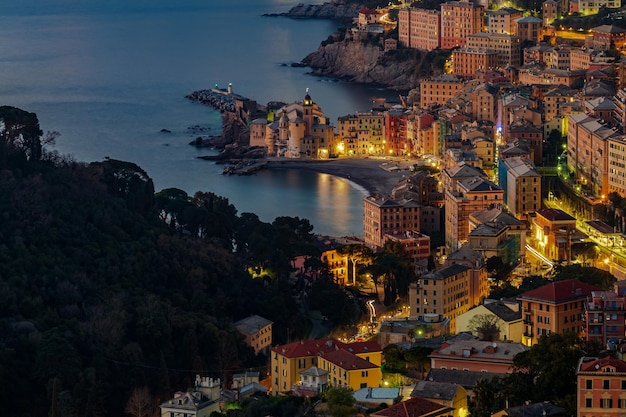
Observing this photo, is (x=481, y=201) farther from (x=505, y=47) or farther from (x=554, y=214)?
(x=505, y=47)

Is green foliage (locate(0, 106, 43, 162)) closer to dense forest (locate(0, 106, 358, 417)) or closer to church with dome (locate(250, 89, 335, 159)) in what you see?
dense forest (locate(0, 106, 358, 417))

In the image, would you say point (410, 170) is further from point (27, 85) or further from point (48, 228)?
point (27, 85)

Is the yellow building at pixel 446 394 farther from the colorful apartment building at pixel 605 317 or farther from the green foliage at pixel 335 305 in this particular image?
the green foliage at pixel 335 305

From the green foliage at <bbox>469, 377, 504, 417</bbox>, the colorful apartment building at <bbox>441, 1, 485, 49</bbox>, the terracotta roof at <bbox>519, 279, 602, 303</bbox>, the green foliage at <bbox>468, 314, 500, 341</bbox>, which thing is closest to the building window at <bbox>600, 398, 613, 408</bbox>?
the green foliage at <bbox>469, 377, 504, 417</bbox>

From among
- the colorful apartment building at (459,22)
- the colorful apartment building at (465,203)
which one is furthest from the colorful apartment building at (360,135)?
the colorful apartment building at (465,203)

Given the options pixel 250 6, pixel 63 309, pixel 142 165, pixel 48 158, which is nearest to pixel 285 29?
pixel 250 6

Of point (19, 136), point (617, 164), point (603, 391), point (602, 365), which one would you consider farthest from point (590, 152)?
point (603, 391)
